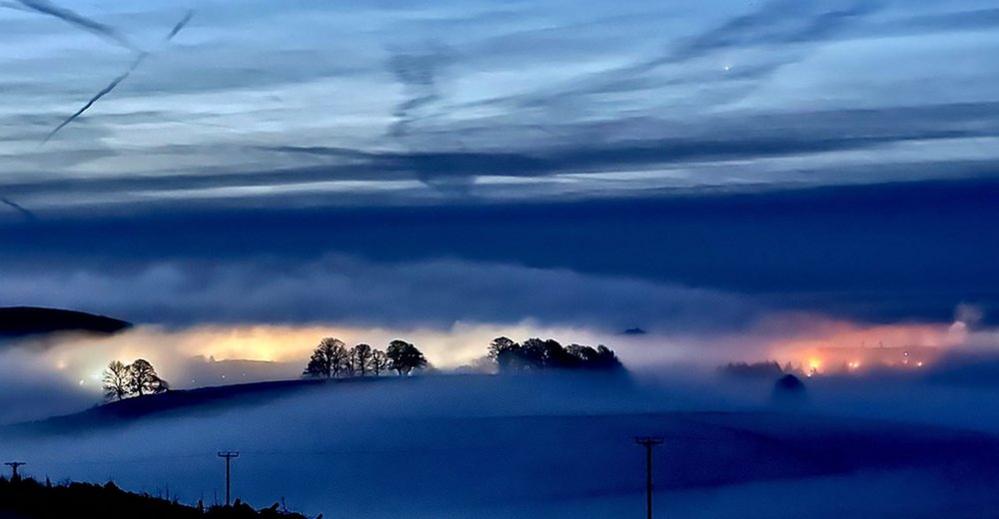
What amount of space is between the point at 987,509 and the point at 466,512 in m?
44.0

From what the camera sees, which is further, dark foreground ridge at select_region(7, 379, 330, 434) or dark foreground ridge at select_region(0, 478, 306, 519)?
dark foreground ridge at select_region(7, 379, 330, 434)

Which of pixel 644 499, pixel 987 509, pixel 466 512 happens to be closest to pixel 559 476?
pixel 644 499

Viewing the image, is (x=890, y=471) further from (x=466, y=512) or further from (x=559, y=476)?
(x=466, y=512)

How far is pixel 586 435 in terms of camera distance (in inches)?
7456

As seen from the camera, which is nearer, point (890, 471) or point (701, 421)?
point (890, 471)

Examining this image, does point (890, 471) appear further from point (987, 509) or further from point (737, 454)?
point (987, 509)

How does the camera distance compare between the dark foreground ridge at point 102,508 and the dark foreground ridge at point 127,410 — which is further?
the dark foreground ridge at point 127,410

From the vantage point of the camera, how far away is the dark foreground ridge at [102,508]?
61875 millimetres

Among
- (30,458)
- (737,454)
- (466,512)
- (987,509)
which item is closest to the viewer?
(466,512)

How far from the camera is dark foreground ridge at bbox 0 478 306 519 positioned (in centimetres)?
6188

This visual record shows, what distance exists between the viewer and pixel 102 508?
62781 millimetres

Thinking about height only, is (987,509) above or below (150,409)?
below

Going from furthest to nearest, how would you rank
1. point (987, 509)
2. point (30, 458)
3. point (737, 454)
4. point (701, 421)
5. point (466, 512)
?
1. point (701, 421)
2. point (737, 454)
3. point (30, 458)
4. point (987, 509)
5. point (466, 512)

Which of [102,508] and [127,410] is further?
[127,410]
